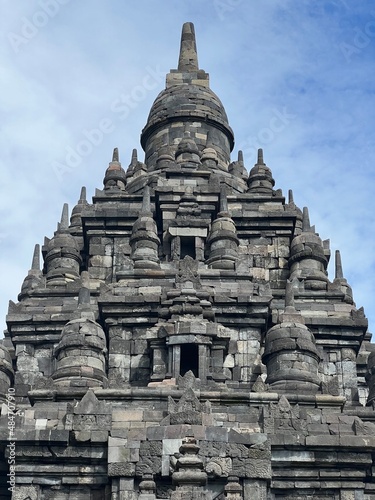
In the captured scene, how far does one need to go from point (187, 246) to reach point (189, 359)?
7.05 m

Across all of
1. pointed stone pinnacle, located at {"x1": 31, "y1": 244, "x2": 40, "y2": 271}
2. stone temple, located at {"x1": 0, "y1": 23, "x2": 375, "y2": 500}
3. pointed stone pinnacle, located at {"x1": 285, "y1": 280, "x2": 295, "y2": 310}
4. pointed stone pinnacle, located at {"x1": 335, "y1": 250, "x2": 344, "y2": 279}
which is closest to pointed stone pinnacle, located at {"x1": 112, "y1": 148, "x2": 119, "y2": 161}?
stone temple, located at {"x1": 0, "y1": 23, "x2": 375, "y2": 500}

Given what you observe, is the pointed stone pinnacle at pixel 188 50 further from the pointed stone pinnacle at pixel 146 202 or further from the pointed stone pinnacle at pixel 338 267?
the pointed stone pinnacle at pixel 338 267

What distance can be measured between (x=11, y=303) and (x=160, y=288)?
16.2 ft

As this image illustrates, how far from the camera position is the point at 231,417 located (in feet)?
98.7

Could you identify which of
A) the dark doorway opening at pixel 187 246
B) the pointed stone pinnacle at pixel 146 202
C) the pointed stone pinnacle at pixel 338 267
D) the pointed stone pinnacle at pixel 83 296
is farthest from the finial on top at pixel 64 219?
the pointed stone pinnacle at pixel 338 267

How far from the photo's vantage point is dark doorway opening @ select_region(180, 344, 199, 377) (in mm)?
34094

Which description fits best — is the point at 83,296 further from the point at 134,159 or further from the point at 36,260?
the point at 134,159

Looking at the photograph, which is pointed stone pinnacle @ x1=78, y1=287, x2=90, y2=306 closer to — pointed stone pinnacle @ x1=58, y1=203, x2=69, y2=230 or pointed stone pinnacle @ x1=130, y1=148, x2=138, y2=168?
pointed stone pinnacle @ x1=58, y1=203, x2=69, y2=230

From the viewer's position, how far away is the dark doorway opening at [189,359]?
112ft

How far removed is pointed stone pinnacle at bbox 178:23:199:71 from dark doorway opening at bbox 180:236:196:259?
496 inches

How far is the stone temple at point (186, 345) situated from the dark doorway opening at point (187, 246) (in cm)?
6

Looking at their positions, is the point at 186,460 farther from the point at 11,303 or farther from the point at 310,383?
the point at 11,303

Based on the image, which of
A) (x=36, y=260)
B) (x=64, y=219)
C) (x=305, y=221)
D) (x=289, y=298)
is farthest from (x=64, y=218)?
(x=289, y=298)

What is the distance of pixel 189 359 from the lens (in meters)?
34.3
